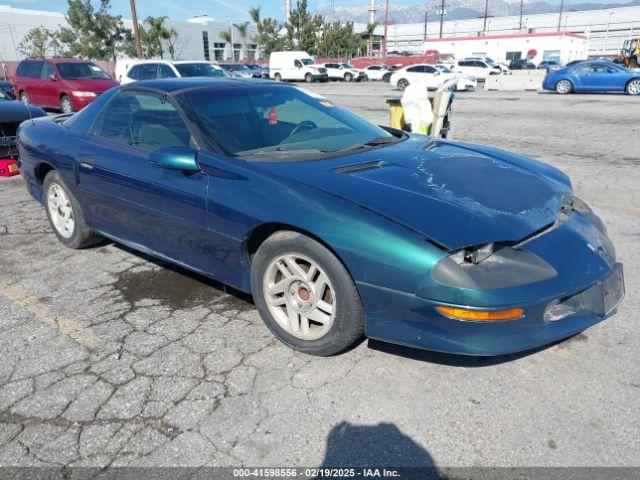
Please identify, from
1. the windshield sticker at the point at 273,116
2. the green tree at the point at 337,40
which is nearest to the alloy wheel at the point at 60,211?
the windshield sticker at the point at 273,116

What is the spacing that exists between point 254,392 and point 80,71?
46.8 ft

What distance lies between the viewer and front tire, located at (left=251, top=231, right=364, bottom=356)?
256 centimetres

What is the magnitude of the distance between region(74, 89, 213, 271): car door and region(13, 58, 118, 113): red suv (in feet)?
34.7

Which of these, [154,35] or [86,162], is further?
[154,35]

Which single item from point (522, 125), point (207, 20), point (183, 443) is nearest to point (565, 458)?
point (183, 443)

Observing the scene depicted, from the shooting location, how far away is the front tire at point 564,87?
21234 millimetres

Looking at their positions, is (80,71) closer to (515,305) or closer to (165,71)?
(165,71)

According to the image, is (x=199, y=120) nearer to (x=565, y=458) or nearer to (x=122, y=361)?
(x=122, y=361)

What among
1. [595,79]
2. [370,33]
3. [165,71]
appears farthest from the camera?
[370,33]

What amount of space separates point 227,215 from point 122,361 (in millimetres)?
995

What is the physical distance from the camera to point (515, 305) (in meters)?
2.27

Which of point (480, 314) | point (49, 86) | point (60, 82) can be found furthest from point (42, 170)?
point (49, 86)

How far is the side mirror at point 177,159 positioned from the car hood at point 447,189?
423mm

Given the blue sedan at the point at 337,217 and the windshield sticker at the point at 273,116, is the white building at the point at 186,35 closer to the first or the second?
the blue sedan at the point at 337,217
